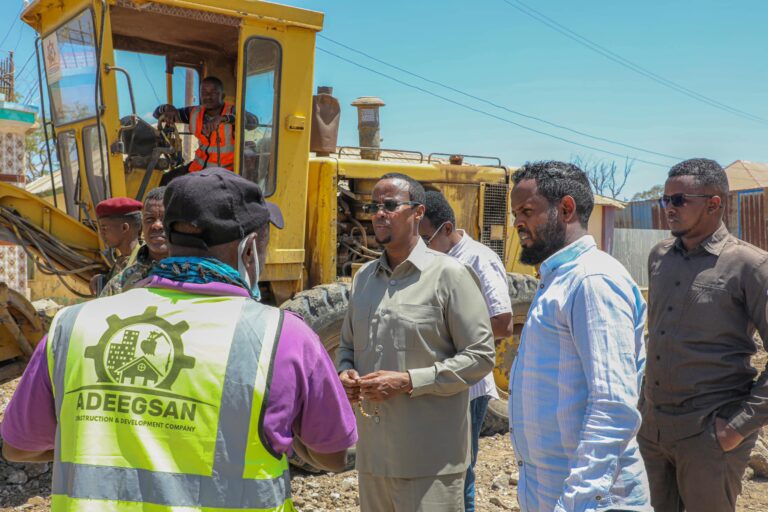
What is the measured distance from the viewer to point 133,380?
1532 mm

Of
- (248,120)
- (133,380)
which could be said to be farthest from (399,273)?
(248,120)

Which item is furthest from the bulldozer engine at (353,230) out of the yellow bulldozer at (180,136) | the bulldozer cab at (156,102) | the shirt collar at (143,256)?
the shirt collar at (143,256)

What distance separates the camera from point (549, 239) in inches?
87.4

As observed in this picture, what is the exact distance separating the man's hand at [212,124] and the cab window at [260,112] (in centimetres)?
18

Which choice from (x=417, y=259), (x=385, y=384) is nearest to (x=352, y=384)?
(x=385, y=384)

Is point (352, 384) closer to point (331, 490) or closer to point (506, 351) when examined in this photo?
point (331, 490)

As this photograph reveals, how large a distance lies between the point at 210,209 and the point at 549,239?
3.36 ft

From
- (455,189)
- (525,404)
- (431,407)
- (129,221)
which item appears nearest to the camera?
(525,404)

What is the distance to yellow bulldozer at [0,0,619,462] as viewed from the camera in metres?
4.99

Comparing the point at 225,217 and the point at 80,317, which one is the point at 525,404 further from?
the point at 80,317

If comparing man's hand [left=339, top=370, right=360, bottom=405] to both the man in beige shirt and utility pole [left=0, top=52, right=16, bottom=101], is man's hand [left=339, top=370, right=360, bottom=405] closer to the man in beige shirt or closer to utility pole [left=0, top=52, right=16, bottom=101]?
the man in beige shirt

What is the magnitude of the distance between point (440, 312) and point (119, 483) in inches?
63.9

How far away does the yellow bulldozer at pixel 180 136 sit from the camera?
499cm

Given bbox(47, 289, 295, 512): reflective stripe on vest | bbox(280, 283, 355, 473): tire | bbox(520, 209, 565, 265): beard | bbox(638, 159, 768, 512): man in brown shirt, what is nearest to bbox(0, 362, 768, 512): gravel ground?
bbox(280, 283, 355, 473): tire
